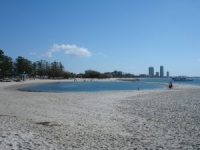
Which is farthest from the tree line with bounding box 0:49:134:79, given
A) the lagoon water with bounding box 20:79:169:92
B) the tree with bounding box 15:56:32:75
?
the lagoon water with bounding box 20:79:169:92

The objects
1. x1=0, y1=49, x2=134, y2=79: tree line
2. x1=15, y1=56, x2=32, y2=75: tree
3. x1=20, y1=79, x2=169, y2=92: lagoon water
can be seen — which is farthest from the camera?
x1=15, y1=56, x2=32, y2=75: tree

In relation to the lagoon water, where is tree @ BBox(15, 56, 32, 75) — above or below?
above

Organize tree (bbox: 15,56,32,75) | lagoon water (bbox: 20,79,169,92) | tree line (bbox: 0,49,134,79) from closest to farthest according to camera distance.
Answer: lagoon water (bbox: 20,79,169,92), tree line (bbox: 0,49,134,79), tree (bbox: 15,56,32,75)

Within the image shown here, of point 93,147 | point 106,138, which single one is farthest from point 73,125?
point 93,147

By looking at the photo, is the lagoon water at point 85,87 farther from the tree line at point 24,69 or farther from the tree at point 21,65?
the tree at point 21,65

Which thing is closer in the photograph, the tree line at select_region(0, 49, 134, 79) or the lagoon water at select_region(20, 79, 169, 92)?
the lagoon water at select_region(20, 79, 169, 92)

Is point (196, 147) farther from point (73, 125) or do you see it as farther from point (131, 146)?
point (73, 125)

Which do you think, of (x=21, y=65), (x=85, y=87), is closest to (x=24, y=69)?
(x=21, y=65)

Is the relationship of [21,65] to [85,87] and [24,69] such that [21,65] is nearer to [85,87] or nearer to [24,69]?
[24,69]

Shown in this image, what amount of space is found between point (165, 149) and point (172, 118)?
812cm

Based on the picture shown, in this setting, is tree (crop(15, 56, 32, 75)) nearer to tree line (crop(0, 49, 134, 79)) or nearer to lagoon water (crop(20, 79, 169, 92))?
tree line (crop(0, 49, 134, 79))

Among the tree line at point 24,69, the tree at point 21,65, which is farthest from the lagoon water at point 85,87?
the tree at point 21,65

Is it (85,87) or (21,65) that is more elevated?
(21,65)

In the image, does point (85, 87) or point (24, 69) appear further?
point (24, 69)
